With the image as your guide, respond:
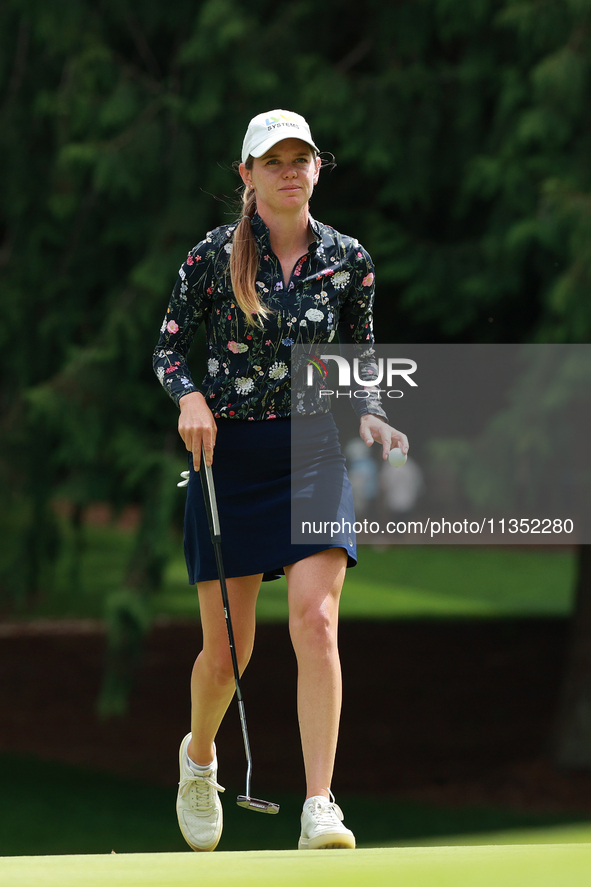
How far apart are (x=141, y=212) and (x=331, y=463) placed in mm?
4998

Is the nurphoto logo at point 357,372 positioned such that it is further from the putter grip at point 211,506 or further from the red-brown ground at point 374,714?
the red-brown ground at point 374,714

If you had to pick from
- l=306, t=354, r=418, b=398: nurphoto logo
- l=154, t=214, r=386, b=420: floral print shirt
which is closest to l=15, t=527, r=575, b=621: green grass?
l=306, t=354, r=418, b=398: nurphoto logo

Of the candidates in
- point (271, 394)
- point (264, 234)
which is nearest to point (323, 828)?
point (271, 394)

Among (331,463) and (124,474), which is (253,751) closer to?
(124,474)

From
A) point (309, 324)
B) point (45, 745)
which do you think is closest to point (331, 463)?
point (309, 324)

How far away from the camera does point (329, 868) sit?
274 centimetres

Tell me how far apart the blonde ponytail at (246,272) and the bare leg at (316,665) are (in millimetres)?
710

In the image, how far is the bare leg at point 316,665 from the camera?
3.39 m

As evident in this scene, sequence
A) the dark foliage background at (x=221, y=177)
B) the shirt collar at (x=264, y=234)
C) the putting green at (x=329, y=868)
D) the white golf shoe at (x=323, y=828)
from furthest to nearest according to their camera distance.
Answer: the dark foliage background at (x=221, y=177) → the shirt collar at (x=264, y=234) → the white golf shoe at (x=323, y=828) → the putting green at (x=329, y=868)

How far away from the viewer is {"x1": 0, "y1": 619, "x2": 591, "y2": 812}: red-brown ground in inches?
402

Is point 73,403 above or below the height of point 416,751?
above

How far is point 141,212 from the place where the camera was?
26.8 ft

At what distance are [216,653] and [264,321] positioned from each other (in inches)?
41.1

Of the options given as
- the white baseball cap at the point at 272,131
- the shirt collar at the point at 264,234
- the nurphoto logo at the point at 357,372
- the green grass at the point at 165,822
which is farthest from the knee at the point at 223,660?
the green grass at the point at 165,822
